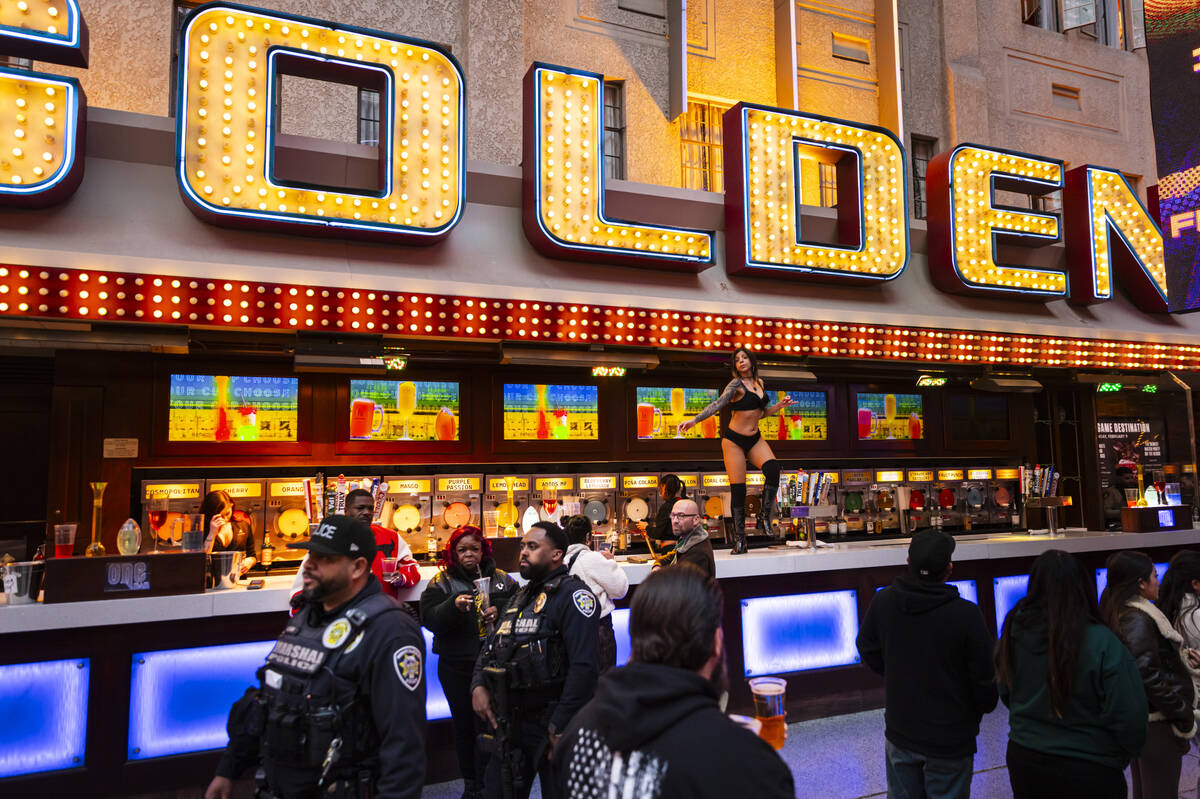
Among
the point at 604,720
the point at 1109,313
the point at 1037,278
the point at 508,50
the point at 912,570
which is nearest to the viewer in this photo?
the point at 604,720

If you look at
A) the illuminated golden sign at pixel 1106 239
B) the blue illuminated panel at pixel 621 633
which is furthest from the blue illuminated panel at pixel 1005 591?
the blue illuminated panel at pixel 621 633

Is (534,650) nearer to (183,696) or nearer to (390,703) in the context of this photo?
(390,703)

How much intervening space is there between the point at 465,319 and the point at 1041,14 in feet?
44.7

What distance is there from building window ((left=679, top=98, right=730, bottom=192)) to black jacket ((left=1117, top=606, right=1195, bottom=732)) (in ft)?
29.0

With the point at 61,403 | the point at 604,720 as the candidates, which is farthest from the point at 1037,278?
the point at 61,403

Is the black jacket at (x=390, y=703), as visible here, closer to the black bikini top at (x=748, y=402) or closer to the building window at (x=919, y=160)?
the black bikini top at (x=748, y=402)

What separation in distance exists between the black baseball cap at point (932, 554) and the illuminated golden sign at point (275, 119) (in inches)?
162

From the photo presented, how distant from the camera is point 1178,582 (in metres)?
4.02

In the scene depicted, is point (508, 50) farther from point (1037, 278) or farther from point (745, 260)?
point (1037, 278)

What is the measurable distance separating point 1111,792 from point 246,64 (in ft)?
20.9

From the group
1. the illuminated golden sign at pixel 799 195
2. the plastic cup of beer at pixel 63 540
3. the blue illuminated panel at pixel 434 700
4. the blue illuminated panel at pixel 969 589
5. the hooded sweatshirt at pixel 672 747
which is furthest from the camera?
the blue illuminated panel at pixel 969 589

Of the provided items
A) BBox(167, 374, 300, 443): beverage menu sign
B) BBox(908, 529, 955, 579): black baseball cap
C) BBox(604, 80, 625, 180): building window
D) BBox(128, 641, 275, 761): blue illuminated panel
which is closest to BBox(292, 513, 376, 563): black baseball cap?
BBox(908, 529, 955, 579): black baseball cap

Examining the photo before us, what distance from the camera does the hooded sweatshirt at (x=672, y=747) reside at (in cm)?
159

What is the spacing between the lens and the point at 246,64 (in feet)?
18.1
